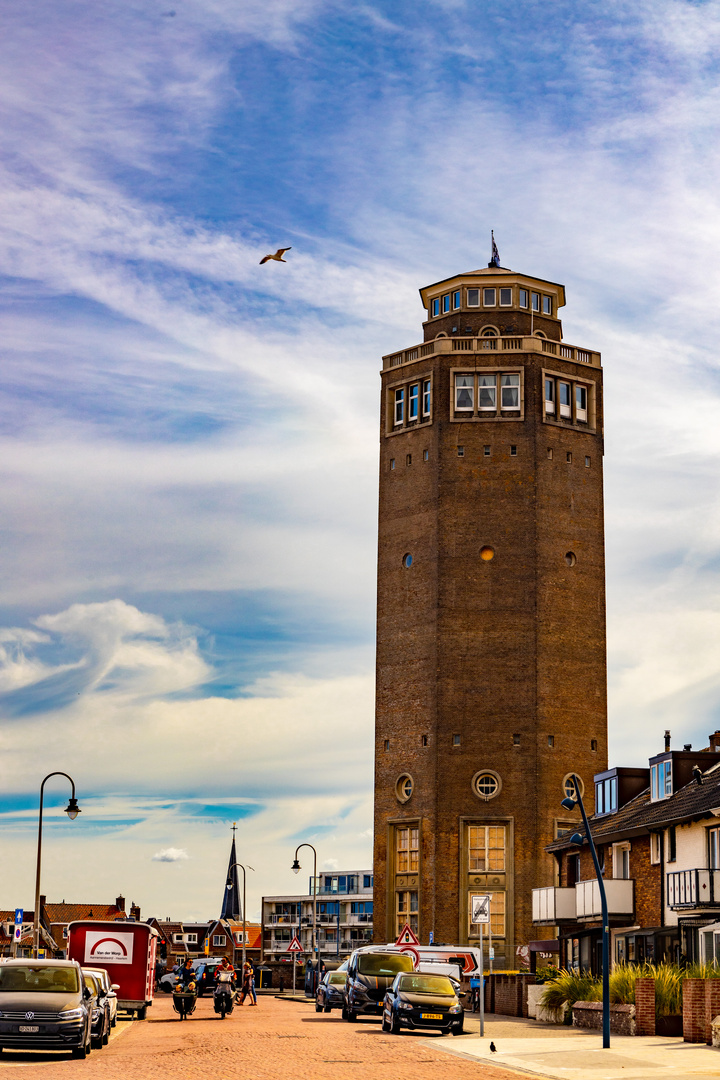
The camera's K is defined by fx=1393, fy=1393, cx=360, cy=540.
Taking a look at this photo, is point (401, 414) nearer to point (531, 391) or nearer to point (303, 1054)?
point (531, 391)

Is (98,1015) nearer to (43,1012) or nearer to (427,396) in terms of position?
(43,1012)

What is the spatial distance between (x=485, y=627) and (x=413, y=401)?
46.4 ft

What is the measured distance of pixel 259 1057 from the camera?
2469 cm

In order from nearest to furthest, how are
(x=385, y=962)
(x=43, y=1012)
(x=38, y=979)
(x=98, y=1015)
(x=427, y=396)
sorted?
(x=43, y=1012), (x=38, y=979), (x=98, y=1015), (x=385, y=962), (x=427, y=396)

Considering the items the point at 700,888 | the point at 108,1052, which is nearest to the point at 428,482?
the point at 700,888

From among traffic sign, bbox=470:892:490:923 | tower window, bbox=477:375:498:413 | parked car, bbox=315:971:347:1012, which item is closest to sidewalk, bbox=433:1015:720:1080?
traffic sign, bbox=470:892:490:923

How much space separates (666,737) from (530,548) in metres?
16.7

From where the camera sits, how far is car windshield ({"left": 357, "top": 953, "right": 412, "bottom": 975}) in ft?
127

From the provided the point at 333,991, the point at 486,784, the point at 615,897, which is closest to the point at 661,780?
the point at 615,897

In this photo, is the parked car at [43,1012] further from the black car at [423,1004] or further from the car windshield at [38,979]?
the black car at [423,1004]

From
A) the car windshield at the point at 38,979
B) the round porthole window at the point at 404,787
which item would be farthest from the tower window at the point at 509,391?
the car windshield at the point at 38,979

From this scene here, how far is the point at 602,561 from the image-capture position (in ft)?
252

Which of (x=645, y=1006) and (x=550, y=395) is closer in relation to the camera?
(x=645, y=1006)

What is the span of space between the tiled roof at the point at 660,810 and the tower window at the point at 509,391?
2861 cm
